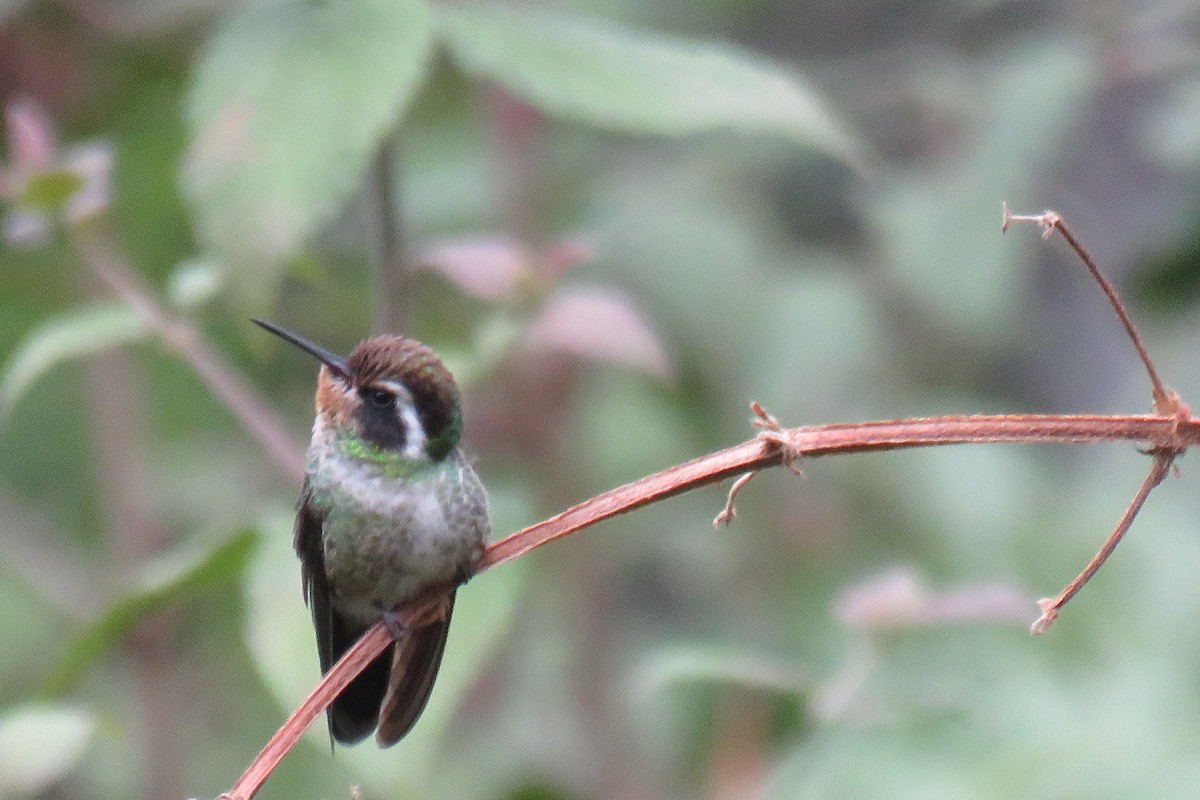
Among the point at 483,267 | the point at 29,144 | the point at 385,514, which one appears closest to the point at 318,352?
the point at 385,514

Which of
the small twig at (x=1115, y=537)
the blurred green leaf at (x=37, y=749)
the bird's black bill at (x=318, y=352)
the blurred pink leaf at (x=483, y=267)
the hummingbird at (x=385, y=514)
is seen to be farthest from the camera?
the blurred pink leaf at (x=483, y=267)

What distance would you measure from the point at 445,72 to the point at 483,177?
64 cm

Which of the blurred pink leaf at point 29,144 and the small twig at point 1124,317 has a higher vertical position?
the blurred pink leaf at point 29,144

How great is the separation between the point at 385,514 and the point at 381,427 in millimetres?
135

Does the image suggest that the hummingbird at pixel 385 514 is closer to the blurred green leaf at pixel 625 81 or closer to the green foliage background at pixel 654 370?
the green foliage background at pixel 654 370

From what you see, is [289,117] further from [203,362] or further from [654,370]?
[654,370]

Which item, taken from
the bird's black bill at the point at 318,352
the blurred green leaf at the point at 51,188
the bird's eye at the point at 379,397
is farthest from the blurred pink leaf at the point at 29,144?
the bird's eye at the point at 379,397

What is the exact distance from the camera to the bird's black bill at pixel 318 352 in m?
2.21

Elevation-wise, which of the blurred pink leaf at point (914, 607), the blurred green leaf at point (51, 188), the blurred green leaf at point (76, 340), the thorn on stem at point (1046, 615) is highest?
the blurred green leaf at point (51, 188)

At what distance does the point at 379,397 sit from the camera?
246 centimetres

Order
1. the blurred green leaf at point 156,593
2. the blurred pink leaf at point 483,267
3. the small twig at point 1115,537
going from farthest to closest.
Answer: the blurred pink leaf at point 483,267 < the blurred green leaf at point 156,593 < the small twig at point 1115,537

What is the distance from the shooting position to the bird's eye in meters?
A: 2.45

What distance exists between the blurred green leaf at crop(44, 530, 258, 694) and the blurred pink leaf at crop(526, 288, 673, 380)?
22.2 inches

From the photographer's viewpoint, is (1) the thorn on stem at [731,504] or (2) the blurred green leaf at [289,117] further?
(2) the blurred green leaf at [289,117]
